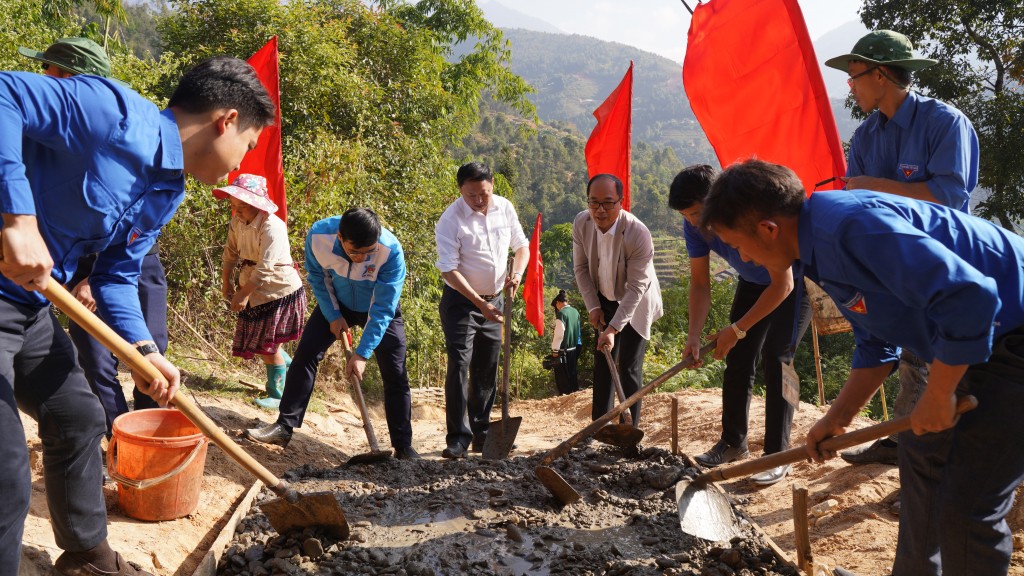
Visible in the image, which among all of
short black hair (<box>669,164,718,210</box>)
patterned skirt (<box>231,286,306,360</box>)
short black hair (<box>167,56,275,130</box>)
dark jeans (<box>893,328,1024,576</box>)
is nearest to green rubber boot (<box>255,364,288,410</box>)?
patterned skirt (<box>231,286,306,360</box>)

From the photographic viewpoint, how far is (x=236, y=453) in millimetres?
2643

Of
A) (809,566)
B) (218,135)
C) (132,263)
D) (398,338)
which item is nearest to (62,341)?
(132,263)

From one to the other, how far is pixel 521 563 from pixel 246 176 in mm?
3278

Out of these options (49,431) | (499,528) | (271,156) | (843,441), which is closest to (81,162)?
(49,431)

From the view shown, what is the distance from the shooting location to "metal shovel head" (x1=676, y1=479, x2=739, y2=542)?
3.02 metres

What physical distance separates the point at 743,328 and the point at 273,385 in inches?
145

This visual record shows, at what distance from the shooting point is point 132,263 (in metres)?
2.45

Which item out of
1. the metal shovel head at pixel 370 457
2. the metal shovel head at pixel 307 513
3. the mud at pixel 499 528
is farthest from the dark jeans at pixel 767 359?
the metal shovel head at pixel 307 513

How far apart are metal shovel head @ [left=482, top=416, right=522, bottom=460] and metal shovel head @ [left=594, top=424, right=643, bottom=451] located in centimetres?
68

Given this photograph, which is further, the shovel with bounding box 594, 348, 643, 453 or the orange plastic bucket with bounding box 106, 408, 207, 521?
the shovel with bounding box 594, 348, 643, 453

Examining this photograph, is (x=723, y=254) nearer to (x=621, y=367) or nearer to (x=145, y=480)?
(x=621, y=367)

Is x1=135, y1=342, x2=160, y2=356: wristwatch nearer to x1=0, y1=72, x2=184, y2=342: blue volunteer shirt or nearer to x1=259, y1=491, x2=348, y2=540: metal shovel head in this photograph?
x1=0, y1=72, x2=184, y2=342: blue volunteer shirt

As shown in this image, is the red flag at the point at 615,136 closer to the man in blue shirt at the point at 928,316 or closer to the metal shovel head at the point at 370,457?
the metal shovel head at the point at 370,457


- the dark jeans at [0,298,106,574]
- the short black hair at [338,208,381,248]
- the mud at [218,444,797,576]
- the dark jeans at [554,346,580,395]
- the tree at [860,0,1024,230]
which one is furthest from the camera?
the tree at [860,0,1024,230]
